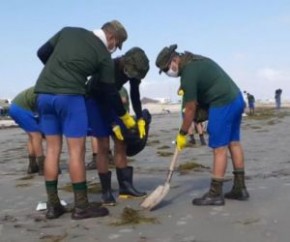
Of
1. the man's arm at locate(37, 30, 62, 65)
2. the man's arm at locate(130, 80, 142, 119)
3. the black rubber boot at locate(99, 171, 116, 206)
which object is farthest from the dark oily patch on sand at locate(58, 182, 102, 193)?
the man's arm at locate(37, 30, 62, 65)

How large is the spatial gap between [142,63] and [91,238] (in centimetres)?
203

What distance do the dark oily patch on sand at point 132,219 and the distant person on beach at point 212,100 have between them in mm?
669

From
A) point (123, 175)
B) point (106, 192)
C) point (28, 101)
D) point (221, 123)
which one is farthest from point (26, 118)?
point (221, 123)

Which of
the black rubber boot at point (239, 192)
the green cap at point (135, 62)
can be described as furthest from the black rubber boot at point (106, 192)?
the black rubber boot at point (239, 192)

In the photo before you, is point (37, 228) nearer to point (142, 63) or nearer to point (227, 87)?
point (142, 63)

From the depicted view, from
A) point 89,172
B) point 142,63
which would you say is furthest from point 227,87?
point 89,172

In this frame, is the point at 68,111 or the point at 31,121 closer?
the point at 68,111

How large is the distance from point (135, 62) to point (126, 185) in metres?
1.41

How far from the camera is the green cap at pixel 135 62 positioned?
5.55 meters

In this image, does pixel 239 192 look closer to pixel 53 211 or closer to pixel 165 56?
pixel 165 56

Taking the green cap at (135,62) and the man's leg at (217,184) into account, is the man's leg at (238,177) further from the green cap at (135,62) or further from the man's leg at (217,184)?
the green cap at (135,62)

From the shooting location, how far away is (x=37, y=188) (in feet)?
22.5

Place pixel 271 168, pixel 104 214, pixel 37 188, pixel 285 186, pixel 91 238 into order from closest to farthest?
pixel 91 238 < pixel 104 214 < pixel 285 186 < pixel 37 188 < pixel 271 168

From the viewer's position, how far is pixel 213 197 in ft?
17.5
